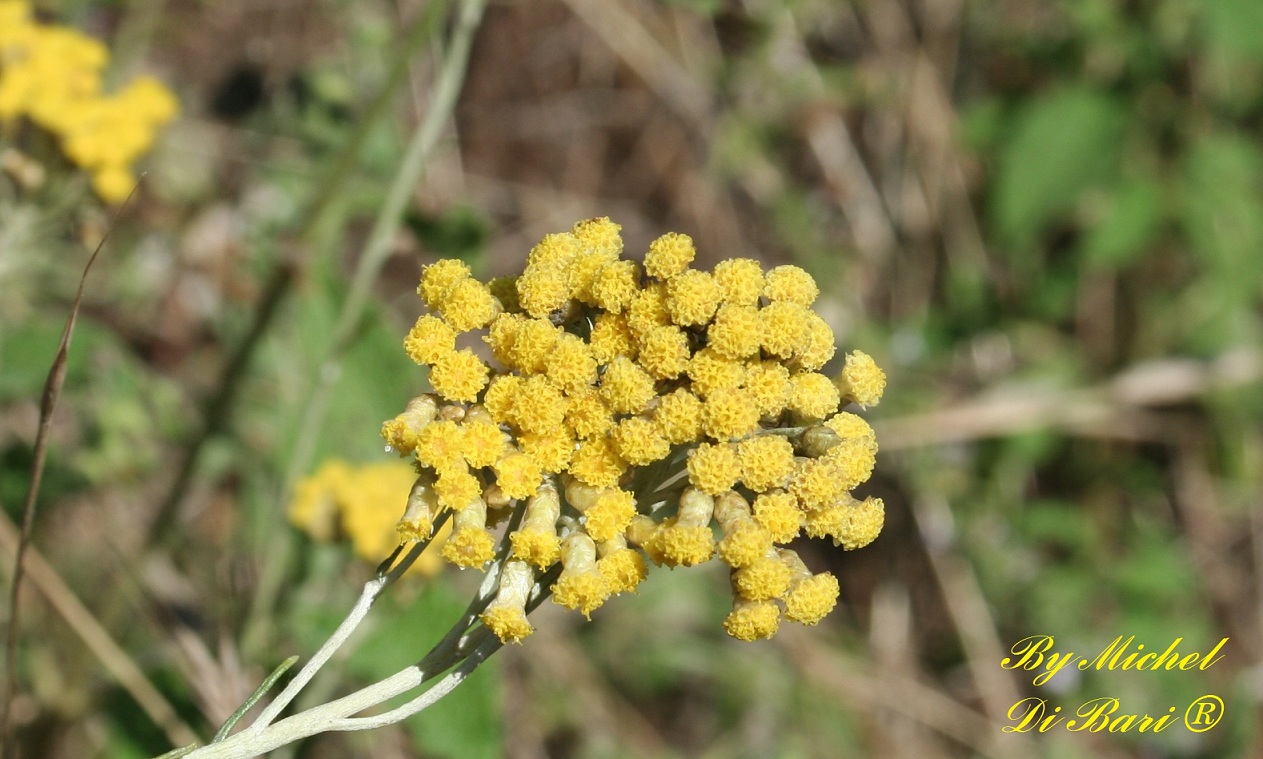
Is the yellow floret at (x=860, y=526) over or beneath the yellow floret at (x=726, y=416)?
beneath

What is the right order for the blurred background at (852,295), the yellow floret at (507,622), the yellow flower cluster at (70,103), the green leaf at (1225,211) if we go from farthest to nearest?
the green leaf at (1225,211), the blurred background at (852,295), the yellow flower cluster at (70,103), the yellow floret at (507,622)

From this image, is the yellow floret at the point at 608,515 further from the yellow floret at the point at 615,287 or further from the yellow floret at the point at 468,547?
the yellow floret at the point at 615,287

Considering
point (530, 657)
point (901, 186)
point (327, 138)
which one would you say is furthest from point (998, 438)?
point (327, 138)

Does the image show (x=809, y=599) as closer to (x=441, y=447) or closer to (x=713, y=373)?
(x=713, y=373)

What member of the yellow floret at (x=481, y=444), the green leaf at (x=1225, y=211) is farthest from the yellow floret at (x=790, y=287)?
the green leaf at (x=1225, y=211)

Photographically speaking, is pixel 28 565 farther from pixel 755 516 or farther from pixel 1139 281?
pixel 1139 281

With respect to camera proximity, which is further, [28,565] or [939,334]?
[939,334]
